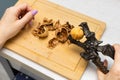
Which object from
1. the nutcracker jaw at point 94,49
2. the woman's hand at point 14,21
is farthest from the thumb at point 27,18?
the nutcracker jaw at point 94,49

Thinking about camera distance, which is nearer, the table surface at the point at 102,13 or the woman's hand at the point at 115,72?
the woman's hand at the point at 115,72

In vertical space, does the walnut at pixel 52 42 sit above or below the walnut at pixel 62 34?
below

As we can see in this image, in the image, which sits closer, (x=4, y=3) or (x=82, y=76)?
(x=82, y=76)

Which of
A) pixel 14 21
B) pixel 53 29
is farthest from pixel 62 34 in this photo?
pixel 14 21

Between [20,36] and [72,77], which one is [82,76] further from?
[20,36]

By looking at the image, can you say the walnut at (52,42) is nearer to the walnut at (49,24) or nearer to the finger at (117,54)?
the walnut at (49,24)

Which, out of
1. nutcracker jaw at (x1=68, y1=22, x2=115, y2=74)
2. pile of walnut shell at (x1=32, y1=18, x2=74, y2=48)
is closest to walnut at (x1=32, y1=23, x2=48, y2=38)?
pile of walnut shell at (x1=32, y1=18, x2=74, y2=48)

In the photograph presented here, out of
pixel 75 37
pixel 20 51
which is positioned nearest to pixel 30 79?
pixel 20 51
